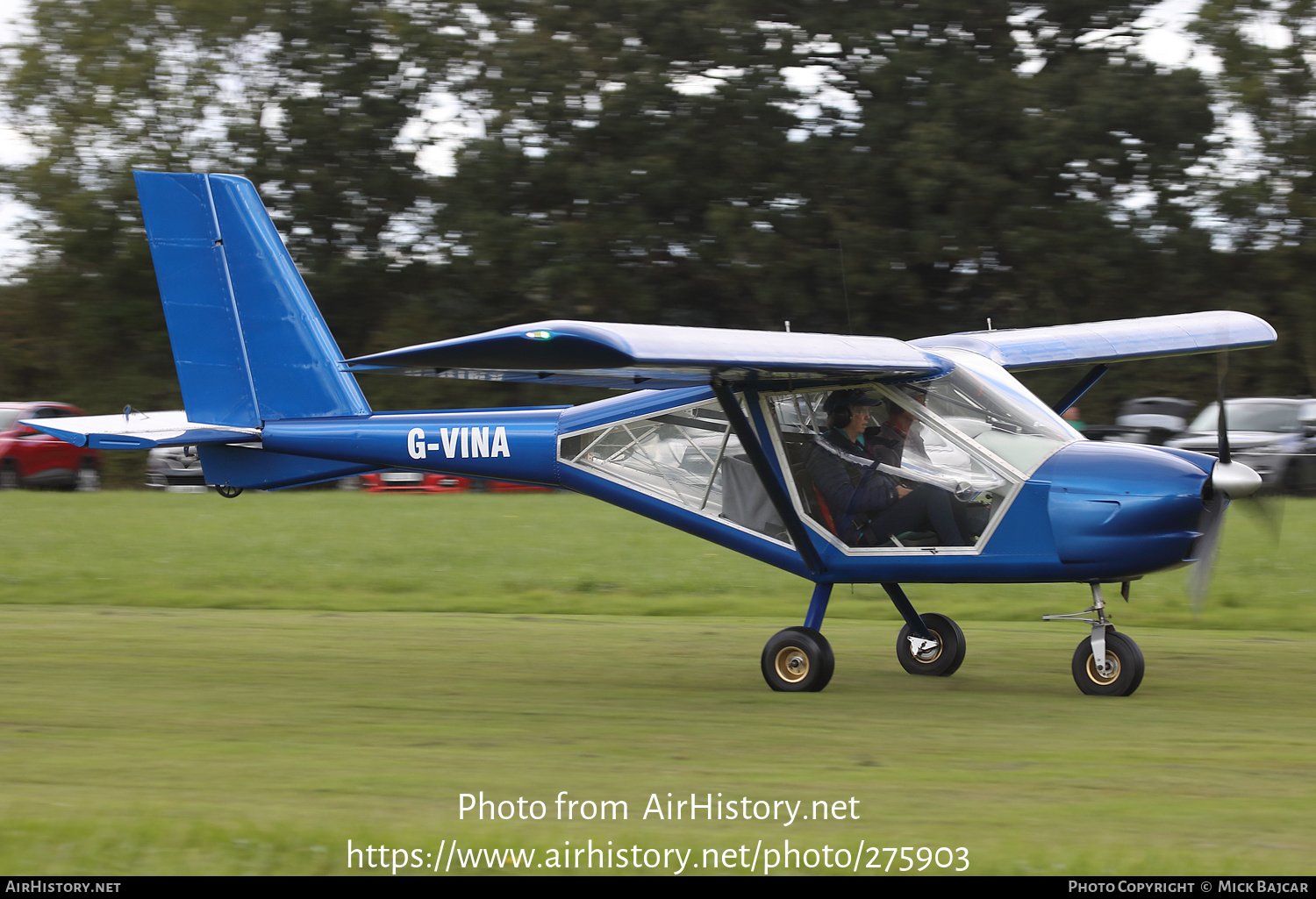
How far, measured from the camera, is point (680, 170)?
3525 cm

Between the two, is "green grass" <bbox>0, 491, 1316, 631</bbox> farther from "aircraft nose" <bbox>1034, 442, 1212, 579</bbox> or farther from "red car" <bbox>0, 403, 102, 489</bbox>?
"red car" <bbox>0, 403, 102, 489</bbox>

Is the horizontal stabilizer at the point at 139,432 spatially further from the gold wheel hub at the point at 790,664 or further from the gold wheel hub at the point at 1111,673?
the gold wheel hub at the point at 1111,673

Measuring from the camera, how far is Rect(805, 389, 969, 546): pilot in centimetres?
873

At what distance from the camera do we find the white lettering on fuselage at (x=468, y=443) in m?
10.2

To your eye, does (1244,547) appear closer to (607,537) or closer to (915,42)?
(607,537)

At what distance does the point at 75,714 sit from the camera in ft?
25.8

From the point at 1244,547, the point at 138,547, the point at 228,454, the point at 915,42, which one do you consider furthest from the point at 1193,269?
the point at 228,454

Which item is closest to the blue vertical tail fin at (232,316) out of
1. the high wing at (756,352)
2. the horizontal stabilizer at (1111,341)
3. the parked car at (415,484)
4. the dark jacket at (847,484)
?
the high wing at (756,352)

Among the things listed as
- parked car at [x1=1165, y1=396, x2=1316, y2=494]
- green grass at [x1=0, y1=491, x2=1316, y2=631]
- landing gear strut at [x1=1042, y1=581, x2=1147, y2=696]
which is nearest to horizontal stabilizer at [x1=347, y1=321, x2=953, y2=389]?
landing gear strut at [x1=1042, y1=581, x2=1147, y2=696]

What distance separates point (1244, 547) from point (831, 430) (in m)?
8.80

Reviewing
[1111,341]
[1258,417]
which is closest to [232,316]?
[1111,341]

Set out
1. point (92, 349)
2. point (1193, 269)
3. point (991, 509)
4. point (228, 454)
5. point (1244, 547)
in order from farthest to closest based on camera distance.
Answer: point (92, 349) → point (1193, 269) → point (1244, 547) → point (228, 454) → point (991, 509)

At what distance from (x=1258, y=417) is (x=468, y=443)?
18911 mm

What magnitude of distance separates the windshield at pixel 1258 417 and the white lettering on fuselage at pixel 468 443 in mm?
17747
